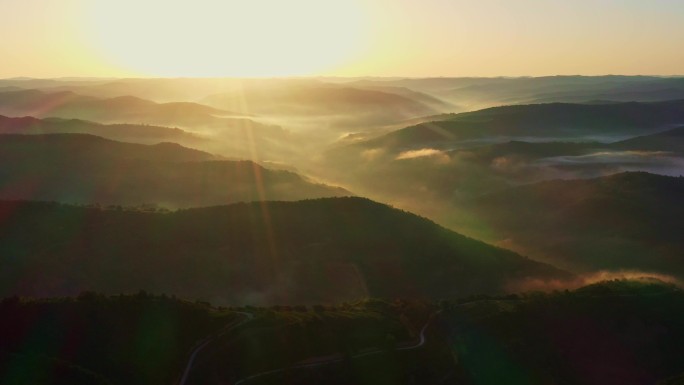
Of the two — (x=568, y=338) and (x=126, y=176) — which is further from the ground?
(x=568, y=338)

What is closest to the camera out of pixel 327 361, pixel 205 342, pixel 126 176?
pixel 205 342

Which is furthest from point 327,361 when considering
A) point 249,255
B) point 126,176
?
point 126,176

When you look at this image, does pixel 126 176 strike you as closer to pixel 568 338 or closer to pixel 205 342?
pixel 205 342

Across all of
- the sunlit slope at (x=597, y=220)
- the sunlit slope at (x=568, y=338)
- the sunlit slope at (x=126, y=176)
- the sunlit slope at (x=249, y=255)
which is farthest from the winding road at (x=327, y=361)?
the sunlit slope at (x=126, y=176)

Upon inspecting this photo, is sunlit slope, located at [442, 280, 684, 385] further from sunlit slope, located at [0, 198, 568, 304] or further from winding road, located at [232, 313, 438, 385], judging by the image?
sunlit slope, located at [0, 198, 568, 304]

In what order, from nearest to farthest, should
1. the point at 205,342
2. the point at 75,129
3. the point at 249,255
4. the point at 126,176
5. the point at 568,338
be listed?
the point at 205,342, the point at 568,338, the point at 249,255, the point at 126,176, the point at 75,129

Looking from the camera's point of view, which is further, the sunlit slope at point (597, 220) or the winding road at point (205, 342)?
the sunlit slope at point (597, 220)

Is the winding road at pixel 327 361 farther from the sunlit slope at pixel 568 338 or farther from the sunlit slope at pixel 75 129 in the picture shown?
the sunlit slope at pixel 75 129
